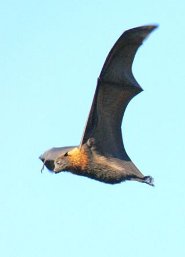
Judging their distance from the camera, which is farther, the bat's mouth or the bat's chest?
the bat's mouth

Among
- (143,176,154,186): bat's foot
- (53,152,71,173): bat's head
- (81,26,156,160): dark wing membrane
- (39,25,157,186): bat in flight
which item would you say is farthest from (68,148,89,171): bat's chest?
(143,176,154,186): bat's foot

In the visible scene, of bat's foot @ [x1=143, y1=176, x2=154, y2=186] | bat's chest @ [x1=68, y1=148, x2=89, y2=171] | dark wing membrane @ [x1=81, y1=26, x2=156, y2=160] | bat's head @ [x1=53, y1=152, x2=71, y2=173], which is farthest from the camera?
bat's head @ [x1=53, y1=152, x2=71, y2=173]

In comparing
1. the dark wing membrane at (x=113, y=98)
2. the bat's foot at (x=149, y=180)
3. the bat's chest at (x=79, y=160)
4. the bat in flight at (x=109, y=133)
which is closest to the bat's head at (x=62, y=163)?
the bat in flight at (x=109, y=133)

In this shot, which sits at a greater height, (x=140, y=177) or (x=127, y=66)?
(x=127, y=66)

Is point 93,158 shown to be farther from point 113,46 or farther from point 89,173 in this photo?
point 113,46

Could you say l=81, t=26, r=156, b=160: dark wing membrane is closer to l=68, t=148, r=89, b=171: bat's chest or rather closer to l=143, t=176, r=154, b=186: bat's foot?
l=68, t=148, r=89, b=171: bat's chest

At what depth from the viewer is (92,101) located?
108 feet

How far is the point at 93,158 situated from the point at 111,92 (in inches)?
56.3

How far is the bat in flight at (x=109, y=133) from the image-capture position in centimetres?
3288

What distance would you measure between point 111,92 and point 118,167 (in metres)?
1.57

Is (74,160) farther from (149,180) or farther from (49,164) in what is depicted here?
(49,164)

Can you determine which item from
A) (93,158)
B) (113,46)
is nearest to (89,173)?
(93,158)

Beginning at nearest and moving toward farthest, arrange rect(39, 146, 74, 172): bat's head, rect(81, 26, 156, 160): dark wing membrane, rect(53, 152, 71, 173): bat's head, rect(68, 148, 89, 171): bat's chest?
rect(81, 26, 156, 160): dark wing membrane < rect(68, 148, 89, 171): bat's chest < rect(53, 152, 71, 173): bat's head < rect(39, 146, 74, 172): bat's head

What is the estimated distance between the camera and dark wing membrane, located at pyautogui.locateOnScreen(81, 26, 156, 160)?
3262cm
